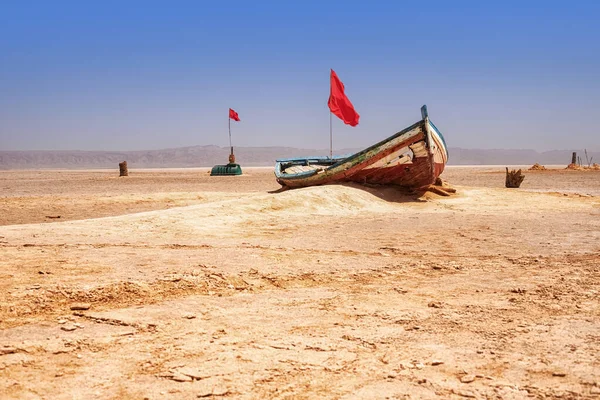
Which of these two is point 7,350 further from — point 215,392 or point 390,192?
point 390,192

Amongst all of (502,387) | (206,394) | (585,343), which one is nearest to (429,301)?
(585,343)

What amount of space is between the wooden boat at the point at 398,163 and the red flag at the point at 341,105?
3.36 m

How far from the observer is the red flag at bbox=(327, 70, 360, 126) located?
14703mm

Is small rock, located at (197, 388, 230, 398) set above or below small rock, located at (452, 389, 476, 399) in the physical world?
above

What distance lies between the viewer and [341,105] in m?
14.8

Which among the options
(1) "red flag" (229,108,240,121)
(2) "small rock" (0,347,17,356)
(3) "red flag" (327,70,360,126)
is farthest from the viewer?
(1) "red flag" (229,108,240,121)

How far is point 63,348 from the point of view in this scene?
290 cm

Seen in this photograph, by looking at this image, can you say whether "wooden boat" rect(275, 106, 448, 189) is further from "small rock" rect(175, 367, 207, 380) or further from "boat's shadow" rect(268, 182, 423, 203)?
"small rock" rect(175, 367, 207, 380)

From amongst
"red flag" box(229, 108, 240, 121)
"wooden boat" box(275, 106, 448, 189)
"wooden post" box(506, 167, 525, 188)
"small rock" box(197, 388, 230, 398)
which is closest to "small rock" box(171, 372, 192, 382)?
"small rock" box(197, 388, 230, 398)

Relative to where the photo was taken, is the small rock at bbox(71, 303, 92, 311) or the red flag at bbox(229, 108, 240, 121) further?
A: the red flag at bbox(229, 108, 240, 121)

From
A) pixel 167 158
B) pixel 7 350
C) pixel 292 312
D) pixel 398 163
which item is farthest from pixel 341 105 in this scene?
pixel 167 158

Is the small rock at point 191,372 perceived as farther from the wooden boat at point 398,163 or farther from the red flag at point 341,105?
the red flag at point 341,105

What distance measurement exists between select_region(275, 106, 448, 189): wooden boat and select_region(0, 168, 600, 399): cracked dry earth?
423 centimetres

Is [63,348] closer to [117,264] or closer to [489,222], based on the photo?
[117,264]
